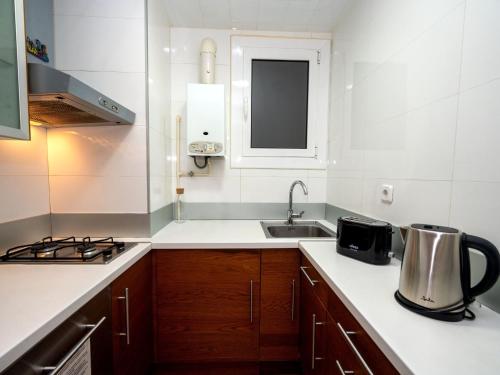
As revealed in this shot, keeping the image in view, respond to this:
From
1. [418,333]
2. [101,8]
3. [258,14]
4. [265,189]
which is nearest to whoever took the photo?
[418,333]

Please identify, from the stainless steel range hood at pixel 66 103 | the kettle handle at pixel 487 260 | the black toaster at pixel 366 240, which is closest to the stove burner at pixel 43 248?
the stainless steel range hood at pixel 66 103

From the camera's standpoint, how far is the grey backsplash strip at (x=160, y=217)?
1.43 metres

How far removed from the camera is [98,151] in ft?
4.45

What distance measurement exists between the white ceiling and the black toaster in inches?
58.6

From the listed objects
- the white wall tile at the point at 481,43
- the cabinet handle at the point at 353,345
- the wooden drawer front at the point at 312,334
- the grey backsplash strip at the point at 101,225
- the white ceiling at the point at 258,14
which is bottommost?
the wooden drawer front at the point at 312,334

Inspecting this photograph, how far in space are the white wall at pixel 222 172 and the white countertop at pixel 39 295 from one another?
0.95 meters

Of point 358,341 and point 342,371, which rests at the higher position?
point 358,341

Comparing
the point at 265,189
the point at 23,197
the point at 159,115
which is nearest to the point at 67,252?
the point at 23,197

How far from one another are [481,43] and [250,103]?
1.42 meters

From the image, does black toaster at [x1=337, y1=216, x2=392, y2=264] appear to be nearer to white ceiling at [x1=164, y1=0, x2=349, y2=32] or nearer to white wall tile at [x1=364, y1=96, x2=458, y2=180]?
white wall tile at [x1=364, y1=96, x2=458, y2=180]

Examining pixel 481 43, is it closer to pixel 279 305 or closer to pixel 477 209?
pixel 477 209

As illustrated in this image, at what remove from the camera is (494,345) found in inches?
21.5

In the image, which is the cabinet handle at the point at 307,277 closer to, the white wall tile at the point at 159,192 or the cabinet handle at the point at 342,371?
the cabinet handle at the point at 342,371

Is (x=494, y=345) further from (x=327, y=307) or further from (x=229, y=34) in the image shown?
(x=229, y=34)
